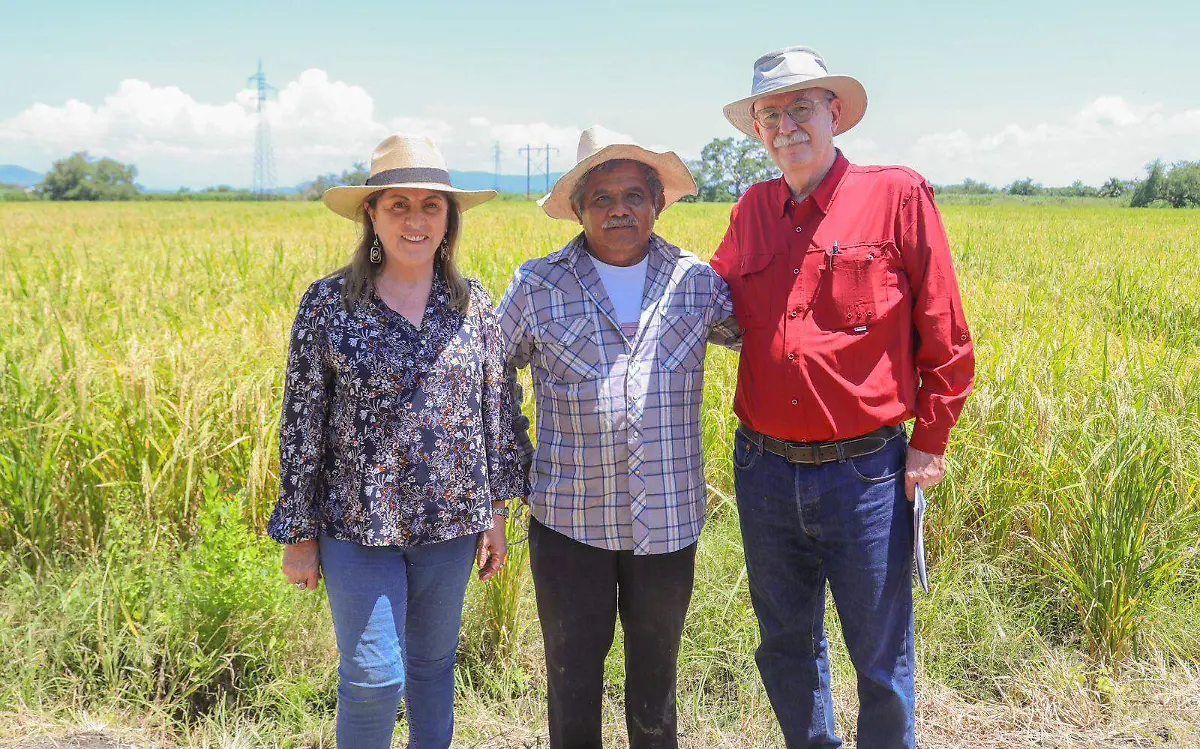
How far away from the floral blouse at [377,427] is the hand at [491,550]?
15cm

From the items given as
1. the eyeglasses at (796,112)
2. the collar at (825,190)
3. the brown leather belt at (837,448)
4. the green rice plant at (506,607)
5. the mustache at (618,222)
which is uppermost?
the eyeglasses at (796,112)

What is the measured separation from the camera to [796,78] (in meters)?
1.99

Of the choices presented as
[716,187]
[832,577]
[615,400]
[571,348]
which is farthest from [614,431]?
[716,187]

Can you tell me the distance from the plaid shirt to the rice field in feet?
2.75

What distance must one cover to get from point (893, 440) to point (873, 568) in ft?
1.05

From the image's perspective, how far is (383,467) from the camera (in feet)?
6.04

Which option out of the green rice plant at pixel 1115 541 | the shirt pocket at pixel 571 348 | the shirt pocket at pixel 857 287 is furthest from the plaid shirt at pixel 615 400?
the green rice plant at pixel 1115 541

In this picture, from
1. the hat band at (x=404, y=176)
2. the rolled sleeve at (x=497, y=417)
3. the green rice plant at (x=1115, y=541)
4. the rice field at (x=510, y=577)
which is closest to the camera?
the hat band at (x=404, y=176)

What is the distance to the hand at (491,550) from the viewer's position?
210 centimetres

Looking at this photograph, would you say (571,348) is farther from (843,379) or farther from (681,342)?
(843,379)

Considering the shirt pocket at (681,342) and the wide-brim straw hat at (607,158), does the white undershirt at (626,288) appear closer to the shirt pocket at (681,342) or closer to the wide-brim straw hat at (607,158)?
the shirt pocket at (681,342)

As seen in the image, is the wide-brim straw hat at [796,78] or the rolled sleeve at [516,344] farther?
the rolled sleeve at [516,344]

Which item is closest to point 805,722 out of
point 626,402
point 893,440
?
point 893,440

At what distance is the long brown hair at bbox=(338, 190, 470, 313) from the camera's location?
1851 millimetres
